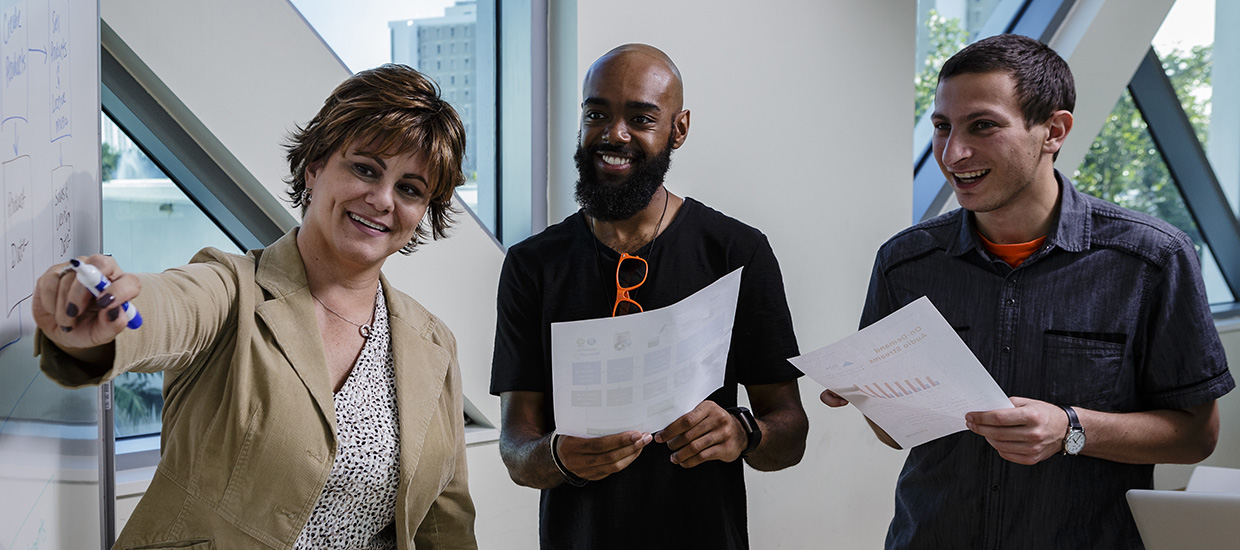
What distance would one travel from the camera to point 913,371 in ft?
4.14

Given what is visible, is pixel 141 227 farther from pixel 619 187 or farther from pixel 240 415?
pixel 619 187

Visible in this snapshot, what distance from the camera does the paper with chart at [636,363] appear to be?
3.89 feet

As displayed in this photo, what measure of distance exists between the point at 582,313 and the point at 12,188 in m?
0.90

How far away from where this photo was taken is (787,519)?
295cm

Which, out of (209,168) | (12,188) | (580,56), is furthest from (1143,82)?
(12,188)

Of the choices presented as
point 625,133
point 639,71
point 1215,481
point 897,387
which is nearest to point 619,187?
point 625,133

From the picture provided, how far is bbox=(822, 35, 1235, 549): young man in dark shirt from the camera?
1412 millimetres

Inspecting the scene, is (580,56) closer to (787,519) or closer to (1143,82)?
(787,519)

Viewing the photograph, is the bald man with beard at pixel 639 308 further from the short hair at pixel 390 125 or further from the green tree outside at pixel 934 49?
the green tree outside at pixel 934 49

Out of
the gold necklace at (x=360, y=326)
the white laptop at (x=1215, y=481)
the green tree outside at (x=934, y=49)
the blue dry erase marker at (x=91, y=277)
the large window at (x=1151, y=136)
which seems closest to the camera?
the blue dry erase marker at (x=91, y=277)

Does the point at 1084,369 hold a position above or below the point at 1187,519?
above

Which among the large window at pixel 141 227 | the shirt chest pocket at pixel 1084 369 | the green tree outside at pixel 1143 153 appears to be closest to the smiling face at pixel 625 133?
the shirt chest pocket at pixel 1084 369

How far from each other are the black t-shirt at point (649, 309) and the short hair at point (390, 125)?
260 millimetres

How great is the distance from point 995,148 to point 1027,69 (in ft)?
0.53
